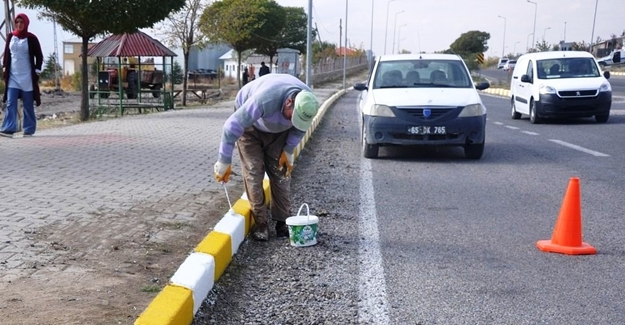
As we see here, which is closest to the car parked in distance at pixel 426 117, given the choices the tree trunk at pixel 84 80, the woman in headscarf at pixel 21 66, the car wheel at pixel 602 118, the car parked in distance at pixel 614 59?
the woman in headscarf at pixel 21 66

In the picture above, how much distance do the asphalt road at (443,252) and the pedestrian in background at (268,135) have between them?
17.7 inches

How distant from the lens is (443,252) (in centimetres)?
616

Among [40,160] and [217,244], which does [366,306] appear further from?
[40,160]

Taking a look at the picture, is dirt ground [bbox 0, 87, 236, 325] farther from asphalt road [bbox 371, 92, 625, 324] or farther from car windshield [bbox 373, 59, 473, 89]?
car windshield [bbox 373, 59, 473, 89]

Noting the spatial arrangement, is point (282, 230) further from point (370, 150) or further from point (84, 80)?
point (84, 80)

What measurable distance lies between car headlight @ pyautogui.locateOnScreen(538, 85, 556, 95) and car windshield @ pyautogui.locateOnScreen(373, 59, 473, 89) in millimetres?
6118

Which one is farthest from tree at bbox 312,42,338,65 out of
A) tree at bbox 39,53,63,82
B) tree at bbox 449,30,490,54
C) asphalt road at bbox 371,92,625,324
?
A: asphalt road at bbox 371,92,625,324

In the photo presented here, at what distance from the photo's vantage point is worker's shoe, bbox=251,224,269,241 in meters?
6.57

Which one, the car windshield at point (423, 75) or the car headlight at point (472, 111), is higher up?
the car windshield at point (423, 75)

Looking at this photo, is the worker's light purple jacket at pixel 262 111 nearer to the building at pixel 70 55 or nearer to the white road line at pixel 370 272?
the white road line at pixel 370 272

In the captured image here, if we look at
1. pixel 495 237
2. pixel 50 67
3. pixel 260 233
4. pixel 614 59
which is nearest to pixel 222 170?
pixel 260 233

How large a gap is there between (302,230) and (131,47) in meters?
21.1

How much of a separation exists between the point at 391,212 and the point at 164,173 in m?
3.21

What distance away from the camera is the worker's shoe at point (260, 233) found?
657 cm
